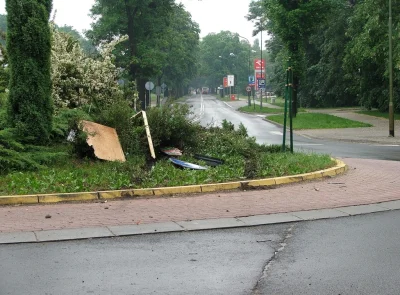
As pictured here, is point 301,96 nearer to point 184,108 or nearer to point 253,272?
point 184,108

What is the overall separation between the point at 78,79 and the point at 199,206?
8.70 metres

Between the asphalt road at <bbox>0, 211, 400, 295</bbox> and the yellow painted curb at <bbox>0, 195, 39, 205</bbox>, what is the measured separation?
2.27 meters

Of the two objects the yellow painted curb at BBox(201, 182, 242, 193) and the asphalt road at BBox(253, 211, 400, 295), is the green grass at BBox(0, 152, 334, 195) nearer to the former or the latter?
the yellow painted curb at BBox(201, 182, 242, 193)

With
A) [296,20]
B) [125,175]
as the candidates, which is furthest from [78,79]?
[296,20]

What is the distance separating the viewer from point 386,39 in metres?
32.2

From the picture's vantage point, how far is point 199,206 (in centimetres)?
820

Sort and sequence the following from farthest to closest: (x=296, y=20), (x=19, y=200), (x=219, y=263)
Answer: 1. (x=296, y=20)
2. (x=19, y=200)
3. (x=219, y=263)

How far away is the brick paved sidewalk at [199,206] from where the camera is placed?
7.30m

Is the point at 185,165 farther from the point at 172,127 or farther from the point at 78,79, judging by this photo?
the point at 78,79

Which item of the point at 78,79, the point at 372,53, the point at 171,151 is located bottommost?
the point at 171,151

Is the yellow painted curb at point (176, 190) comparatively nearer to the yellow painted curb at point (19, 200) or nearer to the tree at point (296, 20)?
the yellow painted curb at point (19, 200)

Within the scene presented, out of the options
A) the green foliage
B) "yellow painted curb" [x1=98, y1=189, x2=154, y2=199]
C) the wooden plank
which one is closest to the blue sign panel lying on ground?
the wooden plank

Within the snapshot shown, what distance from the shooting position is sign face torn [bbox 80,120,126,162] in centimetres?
1149

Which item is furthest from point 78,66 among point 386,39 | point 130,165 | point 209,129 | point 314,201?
point 386,39
